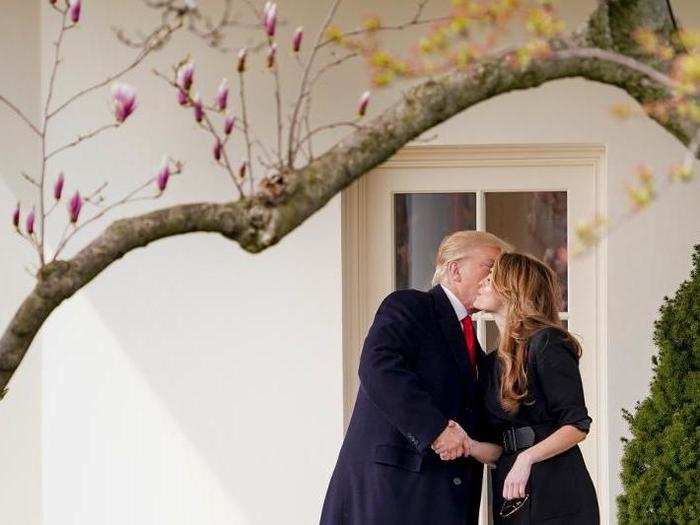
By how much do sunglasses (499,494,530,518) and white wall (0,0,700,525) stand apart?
1.28 meters

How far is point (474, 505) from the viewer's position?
478cm

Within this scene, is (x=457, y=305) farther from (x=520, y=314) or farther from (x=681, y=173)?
(x=681, y=173)

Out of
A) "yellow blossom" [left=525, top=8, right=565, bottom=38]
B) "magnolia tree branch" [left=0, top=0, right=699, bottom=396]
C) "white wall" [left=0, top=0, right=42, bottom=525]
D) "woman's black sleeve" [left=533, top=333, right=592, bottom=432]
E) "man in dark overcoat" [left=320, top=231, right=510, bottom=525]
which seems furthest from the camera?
"white wall" [left=0, top=0, right=42, bottom=525]

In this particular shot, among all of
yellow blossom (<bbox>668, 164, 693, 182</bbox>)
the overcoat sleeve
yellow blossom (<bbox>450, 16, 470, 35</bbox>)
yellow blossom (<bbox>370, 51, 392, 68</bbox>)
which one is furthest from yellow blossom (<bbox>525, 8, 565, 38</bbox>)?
the overcoat sleeve

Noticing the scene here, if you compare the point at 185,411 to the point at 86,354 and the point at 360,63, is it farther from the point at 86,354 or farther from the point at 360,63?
the point at 360,63

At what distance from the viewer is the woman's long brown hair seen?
4.52 meters

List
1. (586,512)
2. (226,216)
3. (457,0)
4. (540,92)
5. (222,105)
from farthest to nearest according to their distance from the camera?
(540,92)
(586,512)
(222,105)
(226,216)
(457,0)

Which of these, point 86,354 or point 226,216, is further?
point 86,354

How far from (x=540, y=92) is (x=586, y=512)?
6.07 feet

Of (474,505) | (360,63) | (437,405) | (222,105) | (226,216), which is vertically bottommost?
(474,505)

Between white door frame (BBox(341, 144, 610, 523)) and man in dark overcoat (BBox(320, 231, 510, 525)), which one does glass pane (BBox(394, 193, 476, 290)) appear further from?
man in dark overcoat (BBox(320, 231, 510, 525))

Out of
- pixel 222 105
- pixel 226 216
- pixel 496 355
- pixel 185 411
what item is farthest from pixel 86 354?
pixel 226 216

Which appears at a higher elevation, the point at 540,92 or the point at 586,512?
the point at 540,92

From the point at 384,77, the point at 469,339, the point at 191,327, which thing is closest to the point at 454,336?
the point at 469,339
